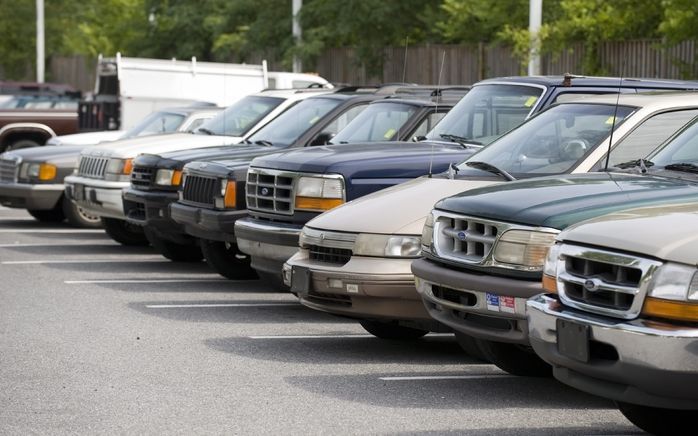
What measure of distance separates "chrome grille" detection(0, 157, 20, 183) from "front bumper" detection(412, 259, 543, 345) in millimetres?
12095

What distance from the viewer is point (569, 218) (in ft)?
24.9

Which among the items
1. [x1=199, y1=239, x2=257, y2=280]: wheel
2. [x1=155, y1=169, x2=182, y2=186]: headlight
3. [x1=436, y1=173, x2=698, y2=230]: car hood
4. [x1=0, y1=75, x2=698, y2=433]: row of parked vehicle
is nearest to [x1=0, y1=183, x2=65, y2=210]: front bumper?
[x1=0, y1=75, x2=698, y2=433]: row of parked vehicle

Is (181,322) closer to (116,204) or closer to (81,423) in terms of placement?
(81,423)

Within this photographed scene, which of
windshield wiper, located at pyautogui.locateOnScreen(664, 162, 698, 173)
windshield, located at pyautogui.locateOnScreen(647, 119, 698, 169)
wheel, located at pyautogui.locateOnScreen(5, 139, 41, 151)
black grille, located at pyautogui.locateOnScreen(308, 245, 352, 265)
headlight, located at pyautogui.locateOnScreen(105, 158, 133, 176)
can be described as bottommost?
wheel, located at pyautogui.locateOnScreen(5, 139, 41, 151)

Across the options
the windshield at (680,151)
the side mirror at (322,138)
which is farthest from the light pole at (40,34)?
the windshield at (680,151)

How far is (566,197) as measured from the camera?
7.84 metres

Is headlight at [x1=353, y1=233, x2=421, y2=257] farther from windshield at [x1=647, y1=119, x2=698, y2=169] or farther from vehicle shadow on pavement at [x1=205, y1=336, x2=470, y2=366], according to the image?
windshield at [x1=647, y1=119, x2=698, y2=169]

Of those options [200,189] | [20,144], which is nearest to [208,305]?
[200,189]

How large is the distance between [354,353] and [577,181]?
257 cm

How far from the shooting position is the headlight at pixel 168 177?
48.4 ft

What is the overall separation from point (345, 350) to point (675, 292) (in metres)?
4.37

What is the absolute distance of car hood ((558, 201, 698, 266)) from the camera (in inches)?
245

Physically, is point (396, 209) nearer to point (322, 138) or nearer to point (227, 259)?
point (227, 259)

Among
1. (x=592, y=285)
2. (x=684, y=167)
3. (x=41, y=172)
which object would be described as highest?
(x=684, y=167)
